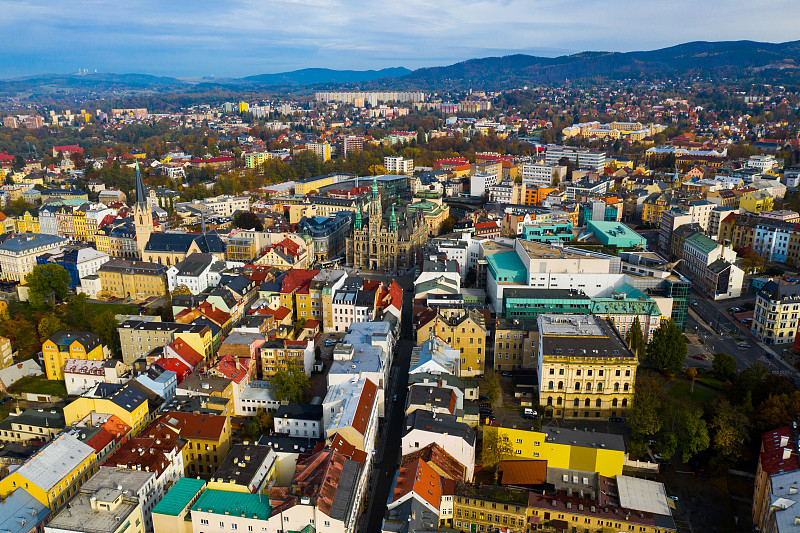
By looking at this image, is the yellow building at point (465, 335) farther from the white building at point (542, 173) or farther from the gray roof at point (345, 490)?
the white building at point (542, 173)

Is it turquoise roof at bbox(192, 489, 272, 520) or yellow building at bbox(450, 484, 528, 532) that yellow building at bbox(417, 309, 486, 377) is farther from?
turquoise roof at bbox(192, 489, 272, 520)

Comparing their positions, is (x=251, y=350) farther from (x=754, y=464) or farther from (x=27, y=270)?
(x=27, y=270)

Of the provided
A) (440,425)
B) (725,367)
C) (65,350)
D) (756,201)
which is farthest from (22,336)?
(756,201)

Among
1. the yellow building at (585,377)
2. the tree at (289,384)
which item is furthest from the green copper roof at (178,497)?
the yellow building at (585,377)

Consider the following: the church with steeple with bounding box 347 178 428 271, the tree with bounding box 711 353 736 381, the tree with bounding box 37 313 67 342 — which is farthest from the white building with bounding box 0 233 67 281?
the tree with bounding box 711 353 736 381

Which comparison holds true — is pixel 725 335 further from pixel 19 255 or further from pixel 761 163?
pixel 19 255

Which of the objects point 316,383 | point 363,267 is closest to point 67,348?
point 316,383
